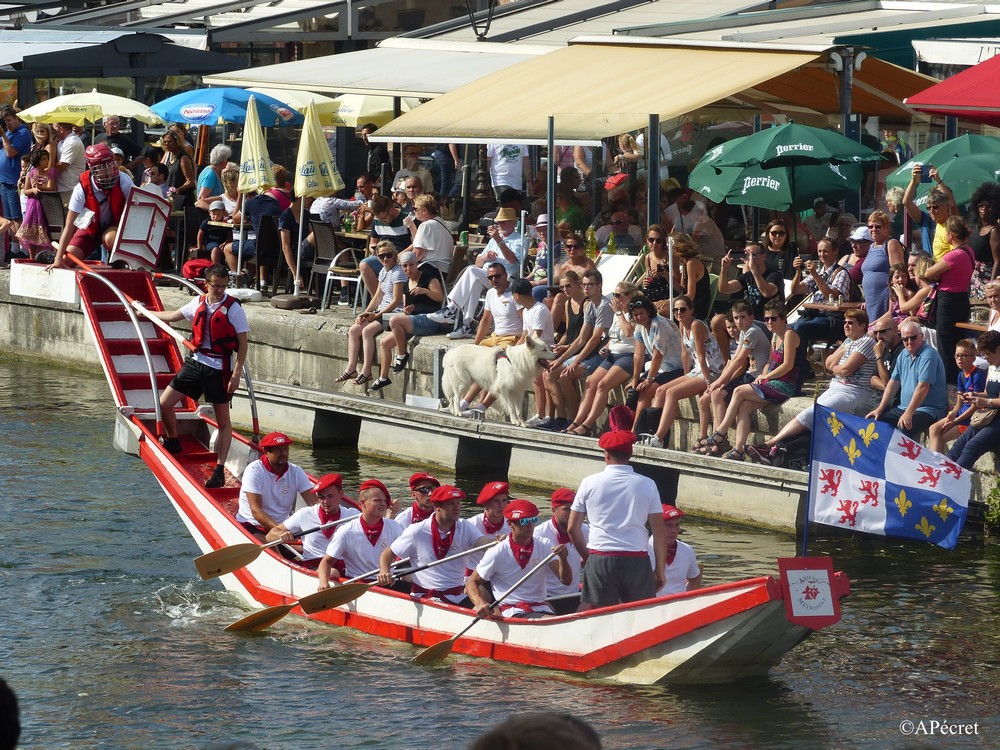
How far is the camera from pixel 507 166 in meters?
20.1

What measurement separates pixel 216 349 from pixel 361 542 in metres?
2.54

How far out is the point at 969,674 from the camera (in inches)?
408

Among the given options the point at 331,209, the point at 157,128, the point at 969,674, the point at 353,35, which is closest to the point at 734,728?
the point at 969,674

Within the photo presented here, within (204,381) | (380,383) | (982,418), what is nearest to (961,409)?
(982,418)

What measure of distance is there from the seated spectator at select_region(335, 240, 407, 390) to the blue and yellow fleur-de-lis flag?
23.4 ft

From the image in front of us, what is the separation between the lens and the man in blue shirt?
70.1 ft

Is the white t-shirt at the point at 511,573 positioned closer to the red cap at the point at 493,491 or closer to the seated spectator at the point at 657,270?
the red cap at the point at 493,491

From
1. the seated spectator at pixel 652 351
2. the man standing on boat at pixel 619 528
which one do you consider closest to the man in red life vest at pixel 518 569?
the man standing on boat at pixel 619 528

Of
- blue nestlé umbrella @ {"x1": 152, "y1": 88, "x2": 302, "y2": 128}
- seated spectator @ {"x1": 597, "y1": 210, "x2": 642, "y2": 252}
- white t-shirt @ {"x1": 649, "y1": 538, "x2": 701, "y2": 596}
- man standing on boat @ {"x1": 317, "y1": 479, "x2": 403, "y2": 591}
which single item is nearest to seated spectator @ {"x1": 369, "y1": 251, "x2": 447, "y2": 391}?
seated spectator @ {"x1": 597, "y1": 210, "x2": 642, "y2": 252}

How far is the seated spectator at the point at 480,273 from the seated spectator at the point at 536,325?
0.90 m

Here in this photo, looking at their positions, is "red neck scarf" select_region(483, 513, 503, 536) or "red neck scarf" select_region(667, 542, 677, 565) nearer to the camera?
"red neck scarf" select_region(667, 542, 677, 565)

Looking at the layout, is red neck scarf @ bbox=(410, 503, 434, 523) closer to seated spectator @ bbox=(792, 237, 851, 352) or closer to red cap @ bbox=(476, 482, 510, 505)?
red cap @ bbox=(476, 482, 510, 505)

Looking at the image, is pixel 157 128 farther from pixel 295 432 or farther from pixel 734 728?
pixel 734 728

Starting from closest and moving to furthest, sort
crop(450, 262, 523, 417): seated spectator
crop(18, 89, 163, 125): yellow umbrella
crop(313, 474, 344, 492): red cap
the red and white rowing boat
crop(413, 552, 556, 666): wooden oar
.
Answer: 1. the red and white rowing boat
2. crop(413, 552, 556, 666): wooden oar
3. crop(313, 474, 344, 492): red cap
4. crop(450, 262, 523, 417): seated spectator
5. crop(18, 89, 163, 125): yellow umbrella
